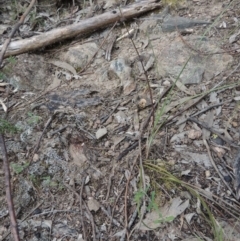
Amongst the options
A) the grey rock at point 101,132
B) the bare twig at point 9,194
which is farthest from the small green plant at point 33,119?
the grey rock at point 101,132

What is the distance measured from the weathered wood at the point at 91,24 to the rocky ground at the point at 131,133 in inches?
3.3

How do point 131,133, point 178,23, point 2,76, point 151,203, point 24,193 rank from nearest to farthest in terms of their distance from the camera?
point 151,203, point 24,193, point 131,133, point 2,76, point 178,23

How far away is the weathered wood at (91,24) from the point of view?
2907 mm

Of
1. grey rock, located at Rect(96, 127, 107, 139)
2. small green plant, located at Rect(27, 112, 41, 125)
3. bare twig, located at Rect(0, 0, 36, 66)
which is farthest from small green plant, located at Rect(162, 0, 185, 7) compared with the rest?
small green plant, located at Rect(27, 112, 41, 125)

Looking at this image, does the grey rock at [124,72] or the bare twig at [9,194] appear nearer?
the bare twig at [9,194]

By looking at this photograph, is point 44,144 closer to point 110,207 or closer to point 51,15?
point 110,207

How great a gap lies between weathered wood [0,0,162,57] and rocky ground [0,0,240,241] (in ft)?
0.27

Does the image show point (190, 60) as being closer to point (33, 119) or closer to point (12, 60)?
point (33, 119)

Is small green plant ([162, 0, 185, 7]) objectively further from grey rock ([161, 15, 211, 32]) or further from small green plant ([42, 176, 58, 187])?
small green plant ([42, 176, 58, 187])

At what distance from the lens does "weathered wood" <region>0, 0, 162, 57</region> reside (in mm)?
2907

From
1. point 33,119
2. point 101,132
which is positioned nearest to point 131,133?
point 101,132

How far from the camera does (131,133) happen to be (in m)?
2.14

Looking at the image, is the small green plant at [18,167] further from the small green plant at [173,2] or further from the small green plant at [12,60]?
the small green plant at [173,2]

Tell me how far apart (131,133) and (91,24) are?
4.01ft
